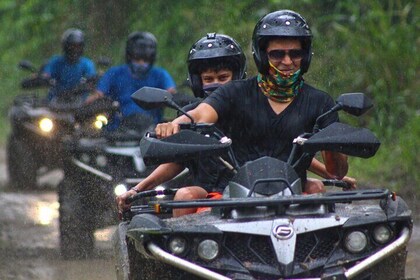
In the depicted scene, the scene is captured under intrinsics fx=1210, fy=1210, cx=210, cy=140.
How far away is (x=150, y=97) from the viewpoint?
6.45 meters

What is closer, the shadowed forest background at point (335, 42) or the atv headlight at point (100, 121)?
the atv headlight at point (100, 121)

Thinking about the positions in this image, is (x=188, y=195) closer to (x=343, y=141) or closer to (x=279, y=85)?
(x=279, y=85)


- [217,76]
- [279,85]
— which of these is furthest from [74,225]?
[279,85]

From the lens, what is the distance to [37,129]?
1555 centimetres

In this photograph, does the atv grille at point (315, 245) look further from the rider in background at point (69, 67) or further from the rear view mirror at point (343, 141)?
the rider in background at point (69, 67)

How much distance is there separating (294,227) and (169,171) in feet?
7.33

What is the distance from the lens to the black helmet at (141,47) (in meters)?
13.8

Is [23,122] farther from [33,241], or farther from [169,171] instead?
[169,171]

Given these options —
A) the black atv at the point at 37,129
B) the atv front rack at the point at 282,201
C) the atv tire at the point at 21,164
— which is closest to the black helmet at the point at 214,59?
Answer: the atv front rack at the point at 282,201

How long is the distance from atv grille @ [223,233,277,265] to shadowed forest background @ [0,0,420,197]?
6979 mm

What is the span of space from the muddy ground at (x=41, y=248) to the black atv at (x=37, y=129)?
31.8 inches

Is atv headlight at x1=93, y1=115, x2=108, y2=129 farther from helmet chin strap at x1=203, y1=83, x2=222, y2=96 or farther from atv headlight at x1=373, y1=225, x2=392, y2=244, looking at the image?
atv headlight at x1=373, y1=225, x2=392, y2=244

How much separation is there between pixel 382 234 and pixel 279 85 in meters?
1.45

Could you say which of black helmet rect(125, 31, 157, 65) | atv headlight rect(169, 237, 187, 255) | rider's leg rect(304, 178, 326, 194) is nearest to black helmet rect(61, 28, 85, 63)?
black helmet rect(125, 31, 157, 65)
